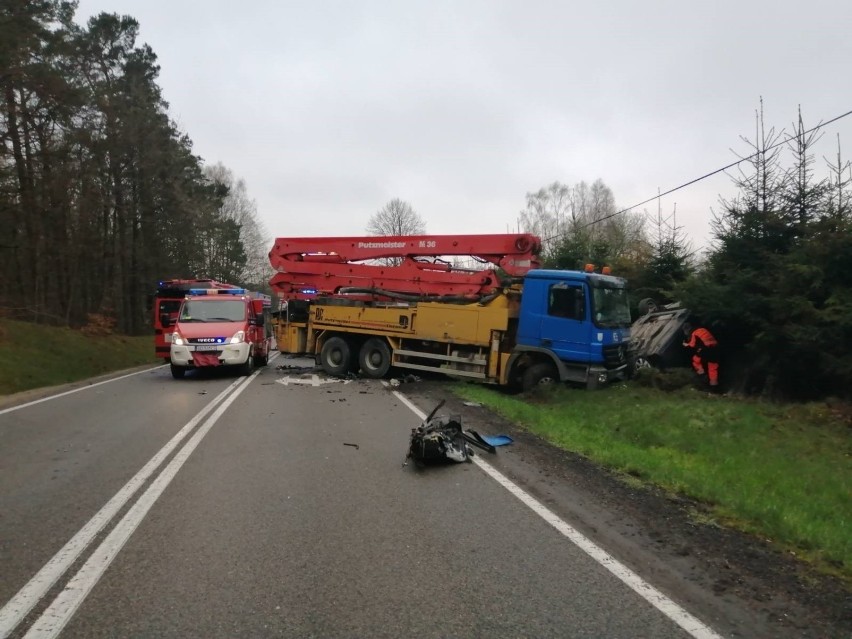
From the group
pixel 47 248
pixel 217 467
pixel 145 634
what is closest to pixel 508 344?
pixel 217 467

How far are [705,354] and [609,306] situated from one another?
3.10m

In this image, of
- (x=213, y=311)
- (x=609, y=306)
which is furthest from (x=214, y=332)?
(x=609, y=306)

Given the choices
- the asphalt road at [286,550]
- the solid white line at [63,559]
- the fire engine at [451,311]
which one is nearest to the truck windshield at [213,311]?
the fire engine at [451,311]

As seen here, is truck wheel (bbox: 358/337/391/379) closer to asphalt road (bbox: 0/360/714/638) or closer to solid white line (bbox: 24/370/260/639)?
asphalt road (bbox: 0/360/714/638)

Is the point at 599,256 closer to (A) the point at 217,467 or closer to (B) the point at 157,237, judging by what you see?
(A) the point at 217,467

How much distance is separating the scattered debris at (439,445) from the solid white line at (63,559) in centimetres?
291

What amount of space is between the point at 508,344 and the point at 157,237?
3020 cm

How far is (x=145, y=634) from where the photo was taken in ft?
11.7

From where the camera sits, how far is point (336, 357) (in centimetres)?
1880

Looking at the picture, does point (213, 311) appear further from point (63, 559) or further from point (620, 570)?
point (620, 570)

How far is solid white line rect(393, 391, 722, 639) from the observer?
3678 millimetres

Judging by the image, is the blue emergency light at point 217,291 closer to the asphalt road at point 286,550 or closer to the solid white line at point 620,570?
the asphalt road at point 286,550

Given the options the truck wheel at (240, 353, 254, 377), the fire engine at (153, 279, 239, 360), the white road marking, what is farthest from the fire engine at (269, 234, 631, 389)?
the fire engine at (153, 279, 239, 360)

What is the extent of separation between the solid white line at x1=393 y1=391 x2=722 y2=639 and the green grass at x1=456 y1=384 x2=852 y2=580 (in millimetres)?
1428
